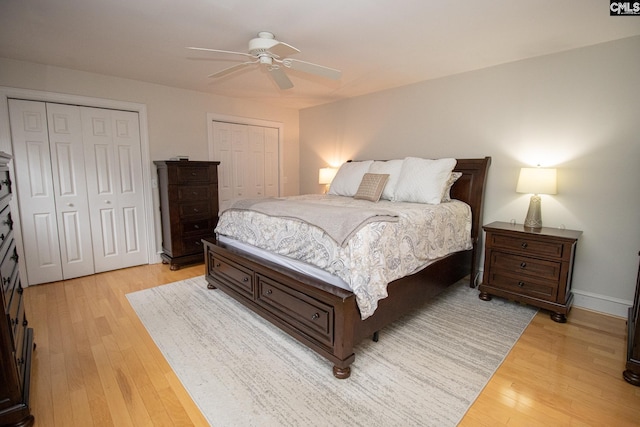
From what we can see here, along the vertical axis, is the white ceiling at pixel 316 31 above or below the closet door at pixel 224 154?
above

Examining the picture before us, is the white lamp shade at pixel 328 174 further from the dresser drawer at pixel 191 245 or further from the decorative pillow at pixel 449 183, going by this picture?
the dresser drawer at pixel 191 245

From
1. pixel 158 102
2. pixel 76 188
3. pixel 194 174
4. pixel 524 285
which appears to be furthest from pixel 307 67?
pixel 76 188

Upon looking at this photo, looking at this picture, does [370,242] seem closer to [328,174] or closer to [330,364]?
[330,364]

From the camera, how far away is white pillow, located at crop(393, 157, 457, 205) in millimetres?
→ 3021

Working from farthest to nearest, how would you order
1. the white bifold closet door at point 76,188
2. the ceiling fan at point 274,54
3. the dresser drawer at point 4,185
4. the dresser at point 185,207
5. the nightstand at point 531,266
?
the dresser at point 185,207 → the white bifold closet door at point 76,188 → the nightstand at point 531,266 → the ceiling fan at point 274,54 → the dresser drawer at point 4,185

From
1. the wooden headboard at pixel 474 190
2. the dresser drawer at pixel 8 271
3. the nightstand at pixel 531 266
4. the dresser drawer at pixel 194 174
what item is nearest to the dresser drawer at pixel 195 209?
the dresser drawer at pixel 194 174

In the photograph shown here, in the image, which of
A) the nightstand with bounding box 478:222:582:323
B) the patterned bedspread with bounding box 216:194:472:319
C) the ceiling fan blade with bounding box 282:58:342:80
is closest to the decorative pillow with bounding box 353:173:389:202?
the patterned bedspread with bounding box 216:194:472:319

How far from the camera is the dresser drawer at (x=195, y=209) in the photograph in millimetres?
3810

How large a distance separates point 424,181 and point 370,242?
1.50m

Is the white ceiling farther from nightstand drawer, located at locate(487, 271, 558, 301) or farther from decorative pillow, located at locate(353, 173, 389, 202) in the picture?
nightstand drawer, located at locate(487, 271, 558, 301)

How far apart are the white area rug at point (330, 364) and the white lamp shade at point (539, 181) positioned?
3.59 ft

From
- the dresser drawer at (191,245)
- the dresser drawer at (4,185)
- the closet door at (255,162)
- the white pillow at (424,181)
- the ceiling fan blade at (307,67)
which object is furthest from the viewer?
the closet door at (255,162)

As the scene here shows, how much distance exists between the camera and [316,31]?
Result: 2.35m

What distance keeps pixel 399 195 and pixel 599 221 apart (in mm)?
1739
